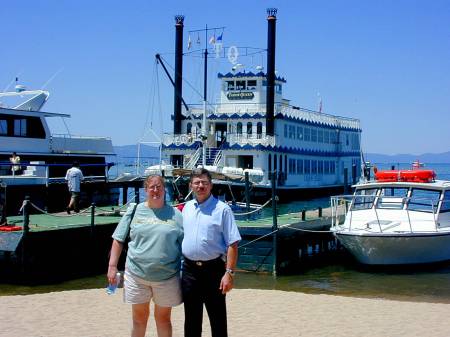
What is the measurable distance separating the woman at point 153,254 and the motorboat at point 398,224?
1315 cm

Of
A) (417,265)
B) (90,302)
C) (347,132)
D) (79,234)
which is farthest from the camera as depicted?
(347,132)

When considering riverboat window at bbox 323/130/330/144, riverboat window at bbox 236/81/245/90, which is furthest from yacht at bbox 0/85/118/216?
riverboat window at bbox 323/130/330/144

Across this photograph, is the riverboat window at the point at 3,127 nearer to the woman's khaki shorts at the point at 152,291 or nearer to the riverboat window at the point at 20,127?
the riverboat window at the point at 20,127

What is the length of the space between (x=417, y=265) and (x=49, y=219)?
39.5 ft

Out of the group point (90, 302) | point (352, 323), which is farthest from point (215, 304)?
point (90, 302)

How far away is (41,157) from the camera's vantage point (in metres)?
29.9

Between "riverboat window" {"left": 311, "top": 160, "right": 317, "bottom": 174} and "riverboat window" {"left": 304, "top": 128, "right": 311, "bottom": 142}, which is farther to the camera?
"riverboat window" {"left": 311, "top": 160, "right": 317, "bottom": 174}

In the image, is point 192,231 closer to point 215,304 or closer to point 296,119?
point 215,304

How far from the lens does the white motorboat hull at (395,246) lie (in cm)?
1873

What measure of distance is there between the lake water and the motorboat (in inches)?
20.6

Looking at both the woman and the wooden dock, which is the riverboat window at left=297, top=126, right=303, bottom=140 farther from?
the woman

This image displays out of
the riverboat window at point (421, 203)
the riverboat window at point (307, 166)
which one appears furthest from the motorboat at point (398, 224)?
the riverboat window at point (307, 166)

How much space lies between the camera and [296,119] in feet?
140

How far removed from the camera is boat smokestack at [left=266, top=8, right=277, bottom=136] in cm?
3923
